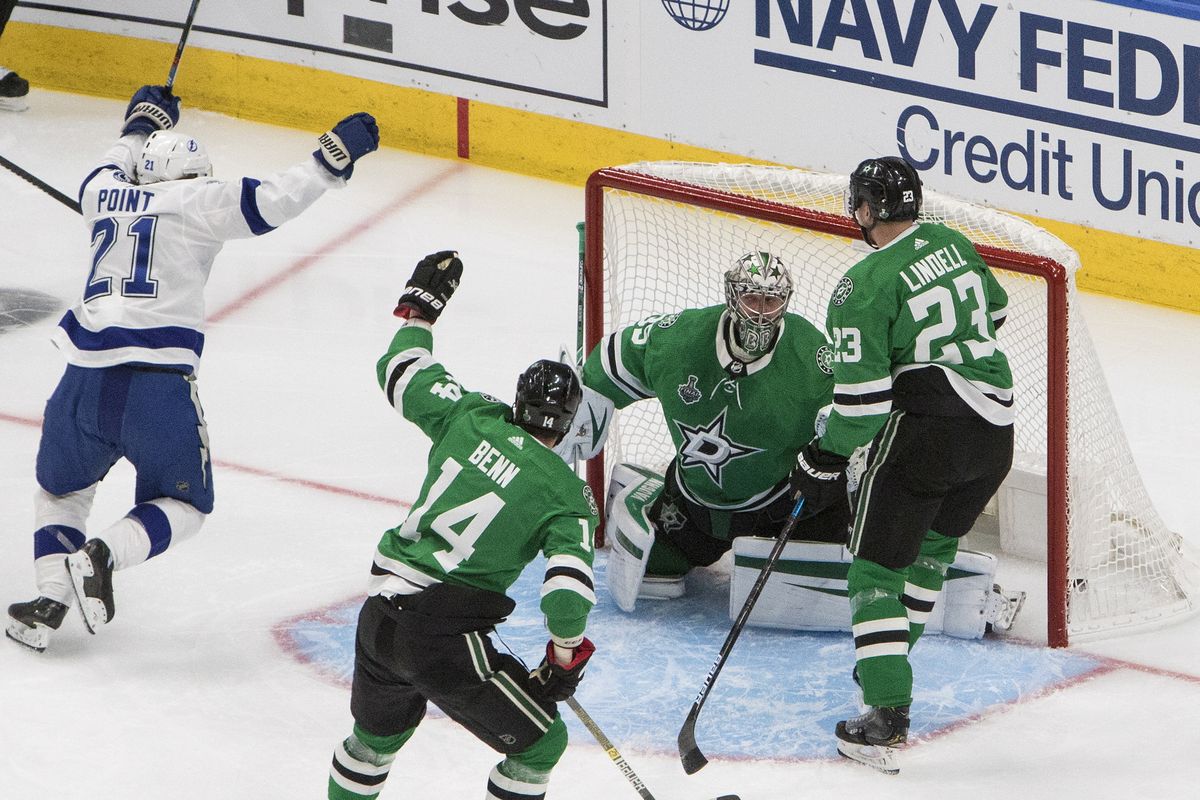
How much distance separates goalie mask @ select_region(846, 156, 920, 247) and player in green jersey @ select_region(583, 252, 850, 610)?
30cm

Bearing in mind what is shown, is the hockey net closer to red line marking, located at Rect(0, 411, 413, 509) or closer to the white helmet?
red line marking, located at Rect(0, 411, 413, 509)

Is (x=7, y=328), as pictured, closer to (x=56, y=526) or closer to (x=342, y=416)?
(x=342, y=416)

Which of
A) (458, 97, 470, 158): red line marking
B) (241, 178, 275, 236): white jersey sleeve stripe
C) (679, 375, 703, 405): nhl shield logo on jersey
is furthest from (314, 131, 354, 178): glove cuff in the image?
(458, 97, 470, 158): red line marking

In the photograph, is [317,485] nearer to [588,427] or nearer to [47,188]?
[588,427]

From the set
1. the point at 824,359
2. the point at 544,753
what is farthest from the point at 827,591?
the point at 544,753

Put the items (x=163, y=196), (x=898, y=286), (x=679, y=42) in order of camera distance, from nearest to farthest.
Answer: (x=898, y=286)
(x=163, y=196)
(x=679, y=42)

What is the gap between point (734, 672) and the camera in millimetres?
4539

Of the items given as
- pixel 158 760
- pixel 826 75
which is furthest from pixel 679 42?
pixel 158 760

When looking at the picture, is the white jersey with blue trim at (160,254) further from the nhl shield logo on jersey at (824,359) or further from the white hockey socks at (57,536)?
the nhl shield logo on jersey at (824,359)

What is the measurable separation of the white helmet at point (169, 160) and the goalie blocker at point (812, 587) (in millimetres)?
1282

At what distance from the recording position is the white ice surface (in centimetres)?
414

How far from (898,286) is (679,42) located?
3.18 meters

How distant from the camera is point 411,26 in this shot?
7.51 metres

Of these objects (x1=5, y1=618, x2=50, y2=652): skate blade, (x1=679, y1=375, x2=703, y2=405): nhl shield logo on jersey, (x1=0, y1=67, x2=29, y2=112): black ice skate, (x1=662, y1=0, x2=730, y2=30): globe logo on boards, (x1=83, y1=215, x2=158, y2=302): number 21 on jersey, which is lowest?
(x1=5, y1=618, x2=50, y2=652): skate blade
